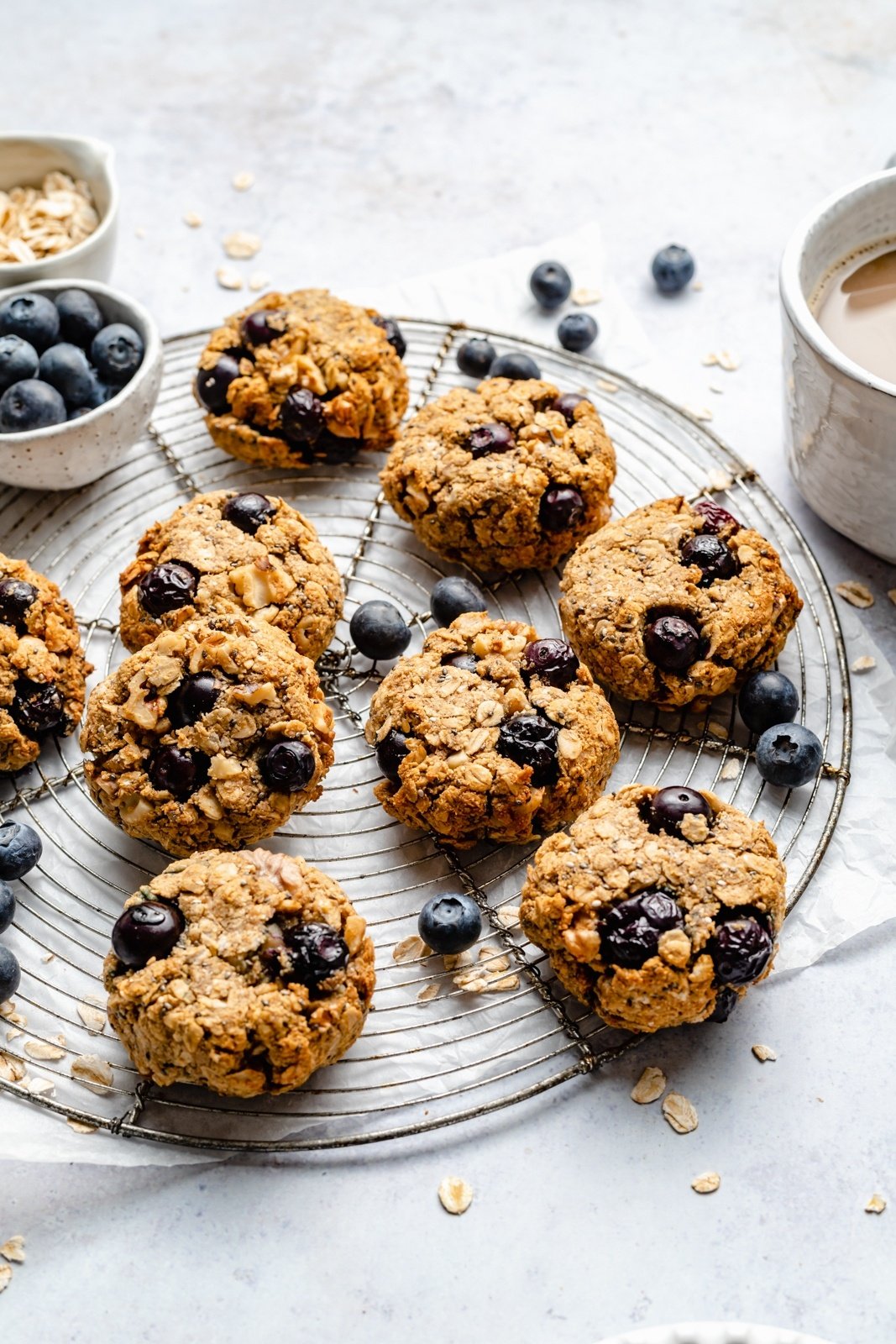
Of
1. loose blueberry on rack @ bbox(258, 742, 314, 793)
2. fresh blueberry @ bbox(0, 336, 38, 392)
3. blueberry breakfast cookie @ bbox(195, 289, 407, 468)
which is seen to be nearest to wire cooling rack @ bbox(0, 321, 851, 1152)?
blueberry breakfast cookie @ bbox(195, 289, 407, 468)

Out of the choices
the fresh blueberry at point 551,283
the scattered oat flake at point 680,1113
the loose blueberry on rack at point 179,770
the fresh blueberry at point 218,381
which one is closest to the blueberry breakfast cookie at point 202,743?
the loose blueberry on rack at point 179,770

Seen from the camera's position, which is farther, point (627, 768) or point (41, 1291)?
point (627, 768)

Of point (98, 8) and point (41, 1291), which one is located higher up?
point (98, 8)

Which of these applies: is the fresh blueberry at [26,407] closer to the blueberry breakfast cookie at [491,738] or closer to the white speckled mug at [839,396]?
the blueberry breakfast cookie at [491,738]

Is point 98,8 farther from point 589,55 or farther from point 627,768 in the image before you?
point 627,768

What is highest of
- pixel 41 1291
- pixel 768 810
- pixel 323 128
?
pixel 323 128

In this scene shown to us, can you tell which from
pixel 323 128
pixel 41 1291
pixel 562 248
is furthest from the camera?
pixel 323 128

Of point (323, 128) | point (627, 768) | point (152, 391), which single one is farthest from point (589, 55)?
point (627, 768)
